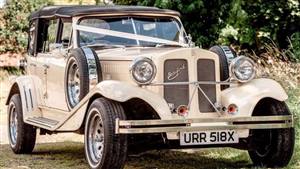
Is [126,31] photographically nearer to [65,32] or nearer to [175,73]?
[65,32]

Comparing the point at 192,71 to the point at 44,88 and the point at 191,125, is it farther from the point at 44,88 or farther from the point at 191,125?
the point at 44,88

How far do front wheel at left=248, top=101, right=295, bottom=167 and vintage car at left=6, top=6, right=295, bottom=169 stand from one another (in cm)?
1

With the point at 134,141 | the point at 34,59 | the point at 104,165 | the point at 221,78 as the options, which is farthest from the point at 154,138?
the point at 34,59

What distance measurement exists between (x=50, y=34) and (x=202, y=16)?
7167 mm

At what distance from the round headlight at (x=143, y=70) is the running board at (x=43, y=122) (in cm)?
190

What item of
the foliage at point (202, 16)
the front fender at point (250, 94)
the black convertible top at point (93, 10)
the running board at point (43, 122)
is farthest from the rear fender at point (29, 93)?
the foliage at point (202, 16)

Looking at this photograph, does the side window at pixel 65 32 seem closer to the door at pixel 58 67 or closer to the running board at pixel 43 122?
the door at pixel 58 67

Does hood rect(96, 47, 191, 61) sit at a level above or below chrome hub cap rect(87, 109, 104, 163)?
above

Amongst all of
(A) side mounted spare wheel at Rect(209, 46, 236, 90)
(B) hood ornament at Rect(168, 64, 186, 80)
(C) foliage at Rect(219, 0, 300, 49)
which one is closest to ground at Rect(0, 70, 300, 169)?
(A) side mounted spare wheel at Rect(209, 46, 236, 90)

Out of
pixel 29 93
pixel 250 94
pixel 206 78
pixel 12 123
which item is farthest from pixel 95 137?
pixel 12 123

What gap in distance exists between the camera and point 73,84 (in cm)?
880

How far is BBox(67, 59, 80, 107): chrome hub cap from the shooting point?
8617 millimetres

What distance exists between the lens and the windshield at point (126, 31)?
364 inches

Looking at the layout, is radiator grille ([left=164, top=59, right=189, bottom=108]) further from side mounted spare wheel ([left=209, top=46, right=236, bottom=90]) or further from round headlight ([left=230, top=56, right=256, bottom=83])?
side mounted spare wheel ([left=209, top=46, right=236, bottom=90])
